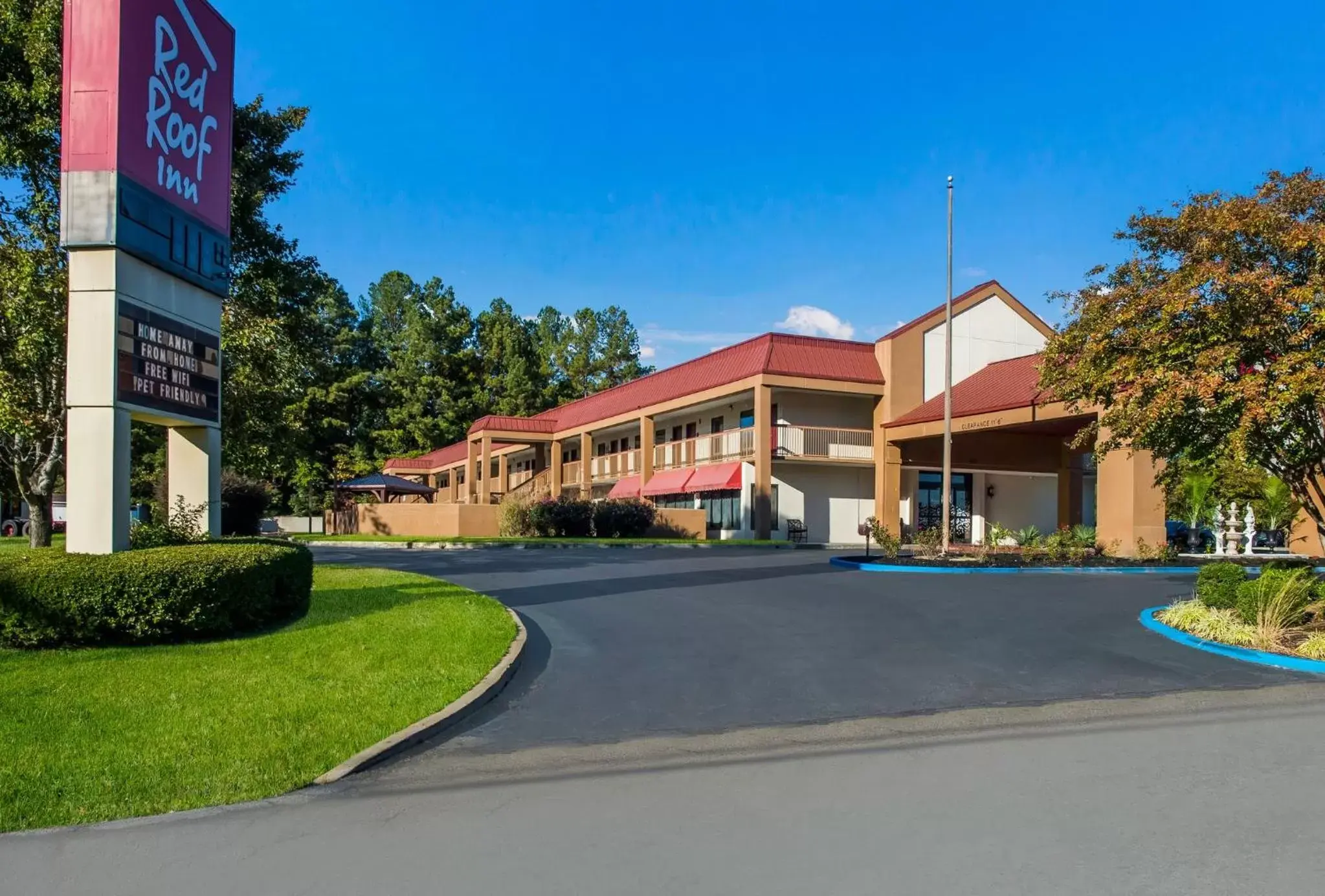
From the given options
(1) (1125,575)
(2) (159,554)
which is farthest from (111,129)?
(1) (1125,575)

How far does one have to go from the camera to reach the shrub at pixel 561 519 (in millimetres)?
34594

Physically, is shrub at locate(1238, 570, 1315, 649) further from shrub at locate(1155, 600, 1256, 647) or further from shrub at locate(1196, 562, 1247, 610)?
shrub at locate(1196, 562, 1247, 610)

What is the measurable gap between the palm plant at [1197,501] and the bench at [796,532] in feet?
39.5

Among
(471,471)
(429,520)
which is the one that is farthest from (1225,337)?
(471,471)

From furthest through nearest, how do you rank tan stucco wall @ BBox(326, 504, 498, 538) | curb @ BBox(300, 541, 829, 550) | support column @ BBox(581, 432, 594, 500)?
support column @ BBox(581, 432, 594, 500)
tan stucco wall @ BBox(326, 504, 498, 538)
curb @ BBox(300, 541, 829, 550)

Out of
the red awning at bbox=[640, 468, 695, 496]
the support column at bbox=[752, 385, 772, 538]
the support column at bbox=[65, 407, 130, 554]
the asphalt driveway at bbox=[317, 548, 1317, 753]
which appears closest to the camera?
the asphalt driveway at bbox=[317, 548, 1317, 753]

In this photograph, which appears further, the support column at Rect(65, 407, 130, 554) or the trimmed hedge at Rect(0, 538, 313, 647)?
the support column at Rect(65, 407, 130, 554)

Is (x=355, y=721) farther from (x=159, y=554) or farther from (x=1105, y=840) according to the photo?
(x=1105, y=840)

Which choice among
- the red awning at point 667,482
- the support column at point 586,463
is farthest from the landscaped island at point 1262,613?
the support column at point 586,463

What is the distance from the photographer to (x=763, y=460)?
3272cm

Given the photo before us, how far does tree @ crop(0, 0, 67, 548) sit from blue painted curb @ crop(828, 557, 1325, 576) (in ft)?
48.1

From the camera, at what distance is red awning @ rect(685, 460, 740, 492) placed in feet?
112

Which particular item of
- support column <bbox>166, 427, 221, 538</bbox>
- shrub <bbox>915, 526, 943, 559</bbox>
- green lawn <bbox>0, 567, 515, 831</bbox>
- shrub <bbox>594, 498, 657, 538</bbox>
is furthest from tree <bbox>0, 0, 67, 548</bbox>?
shrub <bbox>594, 498, 657, 538</bbox>

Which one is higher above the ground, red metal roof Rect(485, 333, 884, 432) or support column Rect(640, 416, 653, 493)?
red metal roof Rect(485, 333, 884, 432)
